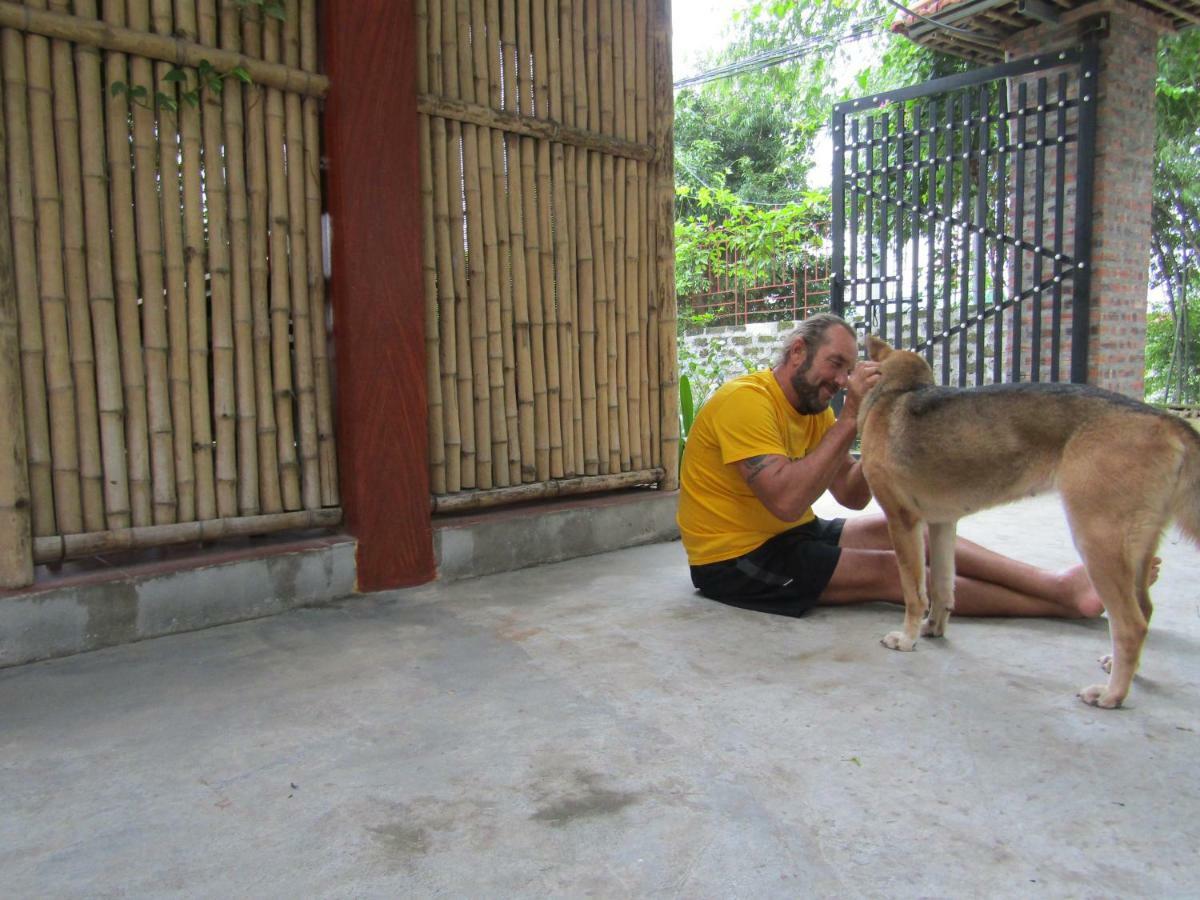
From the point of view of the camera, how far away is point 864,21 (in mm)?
12812

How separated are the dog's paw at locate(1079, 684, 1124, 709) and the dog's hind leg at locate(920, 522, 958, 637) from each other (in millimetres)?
627

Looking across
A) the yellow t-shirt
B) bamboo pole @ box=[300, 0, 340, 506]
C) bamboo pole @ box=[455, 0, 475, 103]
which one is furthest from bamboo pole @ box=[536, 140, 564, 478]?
bamboo pole @ box=[300, 0, 340, 506]

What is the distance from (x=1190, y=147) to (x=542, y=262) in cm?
1138

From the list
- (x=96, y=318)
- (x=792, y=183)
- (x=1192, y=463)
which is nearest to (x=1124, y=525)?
(x=1192, y=463)

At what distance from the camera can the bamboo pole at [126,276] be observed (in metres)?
3.10

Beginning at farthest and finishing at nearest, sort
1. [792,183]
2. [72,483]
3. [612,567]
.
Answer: [792,183] → [612,567] → [72,483]

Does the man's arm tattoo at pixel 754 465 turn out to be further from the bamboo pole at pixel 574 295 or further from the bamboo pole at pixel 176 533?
the bamboo pole at pixel 176 533

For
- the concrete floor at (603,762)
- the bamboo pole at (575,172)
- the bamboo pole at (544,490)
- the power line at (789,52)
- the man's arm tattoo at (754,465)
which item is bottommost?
the concrete floor at (603,762)

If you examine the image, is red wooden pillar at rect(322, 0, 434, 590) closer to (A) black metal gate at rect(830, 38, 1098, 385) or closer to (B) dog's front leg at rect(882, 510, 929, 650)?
(B) dog's front leg at rect(882, 510, 929, 650)

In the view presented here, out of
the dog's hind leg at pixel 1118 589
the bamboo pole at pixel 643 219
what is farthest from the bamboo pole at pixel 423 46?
the dog's hind leg at pixel 1118 589

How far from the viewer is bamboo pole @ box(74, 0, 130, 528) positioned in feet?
9.98

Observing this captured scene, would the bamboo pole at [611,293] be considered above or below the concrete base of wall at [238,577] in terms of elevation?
above

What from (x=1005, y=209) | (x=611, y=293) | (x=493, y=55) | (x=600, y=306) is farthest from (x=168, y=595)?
(x=1005, y=209)

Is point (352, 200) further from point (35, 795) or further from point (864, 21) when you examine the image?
point (864, 21)
